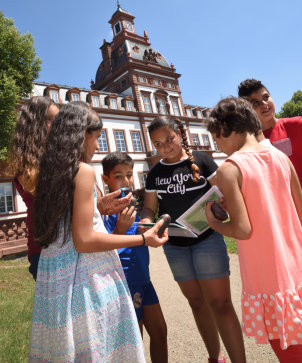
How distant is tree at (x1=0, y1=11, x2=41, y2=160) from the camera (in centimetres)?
1280

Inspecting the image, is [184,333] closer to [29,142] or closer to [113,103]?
[29,142]

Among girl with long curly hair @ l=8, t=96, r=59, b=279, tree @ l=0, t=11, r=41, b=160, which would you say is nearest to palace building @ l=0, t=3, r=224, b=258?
tree @ l=0, t=11, r=41, b=160

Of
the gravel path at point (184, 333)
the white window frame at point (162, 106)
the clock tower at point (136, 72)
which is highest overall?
the clock tower at point (136, 72)

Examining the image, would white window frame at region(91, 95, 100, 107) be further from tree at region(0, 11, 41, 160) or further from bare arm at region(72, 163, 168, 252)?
bare arm at region(72, 163, 168, 252)

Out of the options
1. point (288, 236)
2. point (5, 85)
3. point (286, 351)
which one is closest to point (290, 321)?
point (286, 351)

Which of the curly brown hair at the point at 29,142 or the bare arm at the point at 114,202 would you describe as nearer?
the curly brown hair at the point at 29,142

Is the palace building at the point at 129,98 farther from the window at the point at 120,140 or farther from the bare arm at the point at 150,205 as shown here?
the bare arm at the point at 150,205

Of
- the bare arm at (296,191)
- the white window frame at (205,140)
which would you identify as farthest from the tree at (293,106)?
the bare arm at (296,191)

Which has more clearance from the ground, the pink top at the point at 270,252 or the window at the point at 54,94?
the window at the point at 54,94

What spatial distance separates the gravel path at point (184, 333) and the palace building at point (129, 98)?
1565 centimetres

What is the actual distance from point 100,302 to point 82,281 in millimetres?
149

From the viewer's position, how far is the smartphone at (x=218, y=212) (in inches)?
65.8

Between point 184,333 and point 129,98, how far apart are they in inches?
1006

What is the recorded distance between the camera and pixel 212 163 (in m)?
2.47
